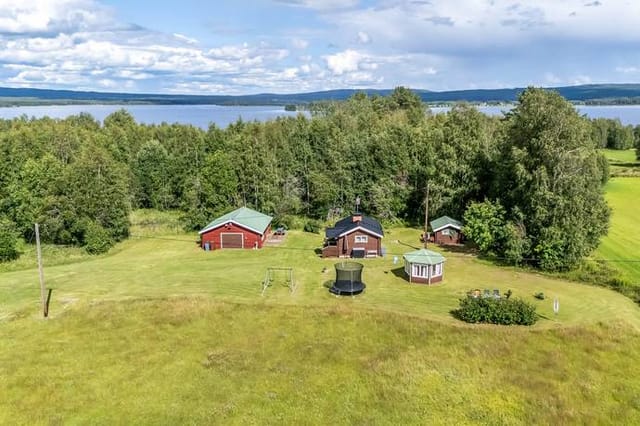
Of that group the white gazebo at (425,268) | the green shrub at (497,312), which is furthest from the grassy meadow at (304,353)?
the white gazebo at (425,268)

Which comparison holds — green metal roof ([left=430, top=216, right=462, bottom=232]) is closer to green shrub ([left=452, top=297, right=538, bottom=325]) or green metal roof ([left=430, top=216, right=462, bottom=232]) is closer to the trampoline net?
the trampoline net

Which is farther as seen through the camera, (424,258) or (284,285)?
(424,258)

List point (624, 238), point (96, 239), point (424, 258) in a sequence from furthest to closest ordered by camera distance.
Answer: point (624, 238) < point (96, 239) < point (424, 258)

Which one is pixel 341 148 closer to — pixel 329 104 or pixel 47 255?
pixel 47 255

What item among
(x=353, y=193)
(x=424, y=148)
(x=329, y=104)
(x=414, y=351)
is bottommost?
(x=414, y=351)

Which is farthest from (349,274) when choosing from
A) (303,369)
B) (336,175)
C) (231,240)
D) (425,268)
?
(336,175)

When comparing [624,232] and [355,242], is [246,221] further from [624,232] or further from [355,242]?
[624,232]

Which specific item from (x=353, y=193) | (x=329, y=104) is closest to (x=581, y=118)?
(x=353, y=193)
